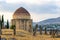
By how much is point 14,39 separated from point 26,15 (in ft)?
92.8

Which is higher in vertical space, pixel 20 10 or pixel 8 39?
pixel 20 10

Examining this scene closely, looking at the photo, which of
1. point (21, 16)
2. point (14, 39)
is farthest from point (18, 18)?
point (14, 39)

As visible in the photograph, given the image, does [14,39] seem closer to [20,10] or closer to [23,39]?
[23,39]

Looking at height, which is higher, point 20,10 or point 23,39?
point 20,10

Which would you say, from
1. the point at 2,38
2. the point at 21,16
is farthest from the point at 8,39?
the point at 21,16

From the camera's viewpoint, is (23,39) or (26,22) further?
(26,22)

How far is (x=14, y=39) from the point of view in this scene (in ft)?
115

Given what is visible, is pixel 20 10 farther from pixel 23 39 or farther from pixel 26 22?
pixel 23 39

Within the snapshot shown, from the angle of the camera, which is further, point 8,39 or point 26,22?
point 26,22

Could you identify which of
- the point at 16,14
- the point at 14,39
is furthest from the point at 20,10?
the point at 14,39

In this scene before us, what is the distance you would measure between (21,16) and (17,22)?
5.46 ft

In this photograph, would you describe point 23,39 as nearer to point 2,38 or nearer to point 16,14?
point 2,38

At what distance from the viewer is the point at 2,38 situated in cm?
3497

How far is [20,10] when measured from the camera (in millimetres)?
64250
